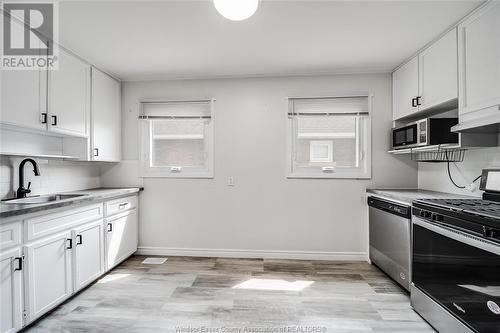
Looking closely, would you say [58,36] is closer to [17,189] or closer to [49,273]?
[17,189]

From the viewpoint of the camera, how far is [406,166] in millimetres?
3047

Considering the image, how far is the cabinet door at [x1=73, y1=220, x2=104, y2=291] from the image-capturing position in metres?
2.21

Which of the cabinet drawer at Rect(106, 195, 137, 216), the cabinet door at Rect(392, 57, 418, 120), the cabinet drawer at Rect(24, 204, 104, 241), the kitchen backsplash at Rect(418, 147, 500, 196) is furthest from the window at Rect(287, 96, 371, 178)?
the cabinet drawer at Rect(24, 204, 104, 241)

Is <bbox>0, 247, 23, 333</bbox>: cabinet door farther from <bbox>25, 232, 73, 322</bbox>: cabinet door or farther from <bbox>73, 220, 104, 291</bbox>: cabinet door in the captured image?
<bbox>73, 220, 104, 291</bbox>: cabinet door

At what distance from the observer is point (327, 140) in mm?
3166

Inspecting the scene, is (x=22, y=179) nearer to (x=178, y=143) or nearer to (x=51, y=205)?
(x=51, y=205)

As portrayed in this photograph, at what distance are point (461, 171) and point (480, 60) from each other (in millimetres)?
1059

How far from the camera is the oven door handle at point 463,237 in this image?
4.41 ft

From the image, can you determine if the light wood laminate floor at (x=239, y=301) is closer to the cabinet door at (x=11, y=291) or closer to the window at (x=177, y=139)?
the cabinet door at (x=11, y=291)

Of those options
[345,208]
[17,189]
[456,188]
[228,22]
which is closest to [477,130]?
[456,188]

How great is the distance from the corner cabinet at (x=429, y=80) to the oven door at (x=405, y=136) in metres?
0.19

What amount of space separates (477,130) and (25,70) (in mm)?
3602

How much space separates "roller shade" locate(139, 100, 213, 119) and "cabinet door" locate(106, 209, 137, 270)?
4.23 ft

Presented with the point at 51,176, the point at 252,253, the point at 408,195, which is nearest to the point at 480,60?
the point at 408,195
